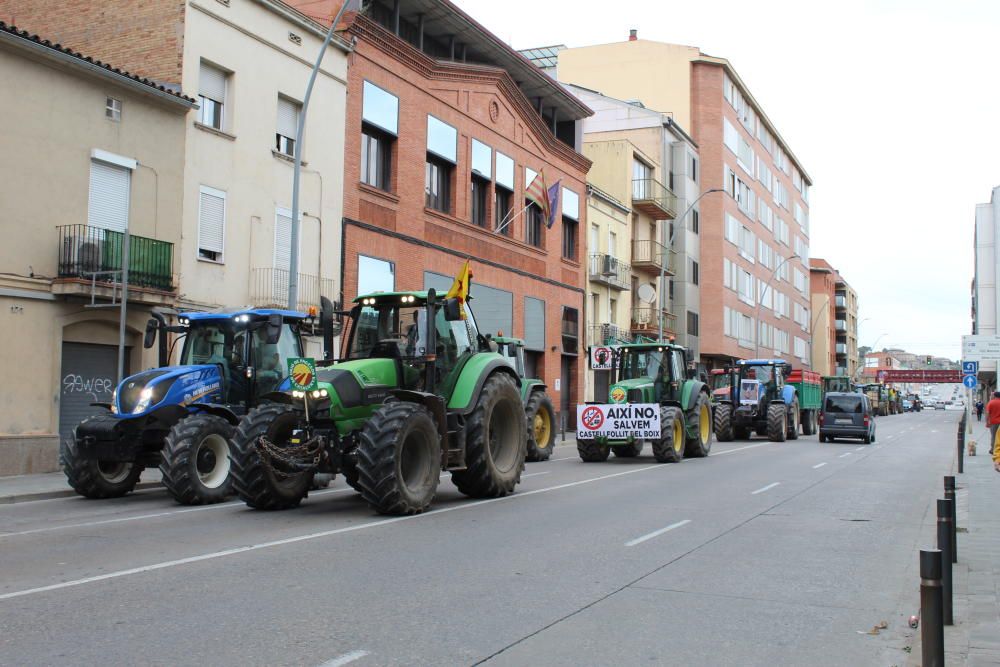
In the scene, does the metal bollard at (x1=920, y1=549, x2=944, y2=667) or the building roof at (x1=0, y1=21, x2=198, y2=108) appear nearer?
the metal bollard at (x1=920, y1=549, x2=944, y2=667)

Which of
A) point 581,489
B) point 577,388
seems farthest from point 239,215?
point 577,388

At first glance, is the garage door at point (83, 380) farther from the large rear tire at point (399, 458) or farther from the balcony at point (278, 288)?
the large rear tire at point (399, 458)

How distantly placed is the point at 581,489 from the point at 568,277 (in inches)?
1033

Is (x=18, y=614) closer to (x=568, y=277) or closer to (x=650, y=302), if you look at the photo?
(x=568, y=277)

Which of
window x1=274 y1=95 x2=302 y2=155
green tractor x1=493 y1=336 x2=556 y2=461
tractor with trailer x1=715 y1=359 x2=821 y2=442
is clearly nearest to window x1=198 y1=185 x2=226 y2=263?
window x1=274 y1=95 x2=302 y2=155

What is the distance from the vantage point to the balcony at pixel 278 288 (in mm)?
22797

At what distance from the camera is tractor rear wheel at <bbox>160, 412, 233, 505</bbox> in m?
12.3

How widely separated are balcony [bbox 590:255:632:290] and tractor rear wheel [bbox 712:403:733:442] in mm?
12479

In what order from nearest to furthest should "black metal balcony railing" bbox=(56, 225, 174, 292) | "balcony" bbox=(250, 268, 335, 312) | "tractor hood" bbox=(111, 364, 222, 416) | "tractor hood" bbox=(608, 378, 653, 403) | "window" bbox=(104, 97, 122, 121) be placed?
"tractor hood" bbox=(111, 364, 222, 416) < "black metal balcony railing" bbox=(56, 225, 174, 292) < "window" bbox=(104, 97, 122, 121) < "tractor hood" bbox=(608, 378, 653, 403) < "balcony" bbox=(250, 268, 335, 312)

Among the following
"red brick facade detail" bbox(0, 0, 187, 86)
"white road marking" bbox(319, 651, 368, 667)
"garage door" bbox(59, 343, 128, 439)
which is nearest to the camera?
"white road marking" bbox(319, 651, 368, 667)

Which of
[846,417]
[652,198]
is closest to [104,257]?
[846,417]

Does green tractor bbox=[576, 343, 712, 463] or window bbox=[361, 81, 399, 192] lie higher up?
window bbox=[361, 81, 399, 192]

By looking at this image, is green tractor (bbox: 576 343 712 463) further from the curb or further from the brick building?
the curb

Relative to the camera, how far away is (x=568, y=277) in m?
40.8
